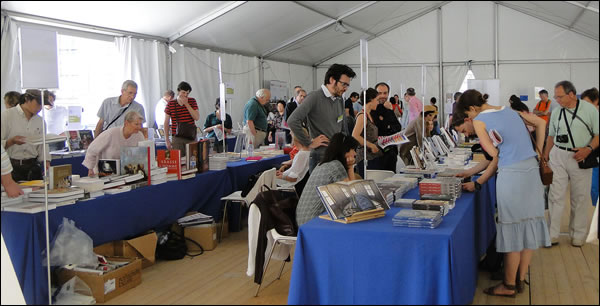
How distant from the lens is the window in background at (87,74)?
7051mm

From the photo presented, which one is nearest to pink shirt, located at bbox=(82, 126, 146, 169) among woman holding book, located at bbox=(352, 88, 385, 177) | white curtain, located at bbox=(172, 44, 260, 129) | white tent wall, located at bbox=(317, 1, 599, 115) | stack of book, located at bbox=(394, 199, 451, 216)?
woman holding book, located at bbox=(352, 88, 385, 177)

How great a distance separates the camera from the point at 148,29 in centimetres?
272

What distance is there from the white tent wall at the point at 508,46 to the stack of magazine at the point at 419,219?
732 millimetres

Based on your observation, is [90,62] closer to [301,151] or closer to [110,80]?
[110,80]

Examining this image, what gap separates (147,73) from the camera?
739cm

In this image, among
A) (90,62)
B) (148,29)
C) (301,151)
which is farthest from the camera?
(90,62)

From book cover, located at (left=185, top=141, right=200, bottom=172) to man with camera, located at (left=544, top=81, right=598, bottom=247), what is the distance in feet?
8.89

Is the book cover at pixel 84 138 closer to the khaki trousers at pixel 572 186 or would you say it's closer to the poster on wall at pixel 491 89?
the poster on wall at pixel 491 89

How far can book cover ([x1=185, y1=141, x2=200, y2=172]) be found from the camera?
4.52 m

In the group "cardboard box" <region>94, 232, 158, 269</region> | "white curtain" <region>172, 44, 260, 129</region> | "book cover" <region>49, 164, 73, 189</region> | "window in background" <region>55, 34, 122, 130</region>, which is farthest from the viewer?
"window in background" <region>55, 34, 122, 130</region>

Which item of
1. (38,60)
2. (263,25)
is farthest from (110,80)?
(263,25)

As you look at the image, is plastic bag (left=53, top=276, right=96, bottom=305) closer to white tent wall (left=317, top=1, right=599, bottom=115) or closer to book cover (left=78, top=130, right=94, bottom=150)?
white tent wall (left=317, top=1, right=599, bottom=115)

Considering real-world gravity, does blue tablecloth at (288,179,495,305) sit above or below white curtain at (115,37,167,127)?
below

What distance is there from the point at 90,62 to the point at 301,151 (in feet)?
13.6
